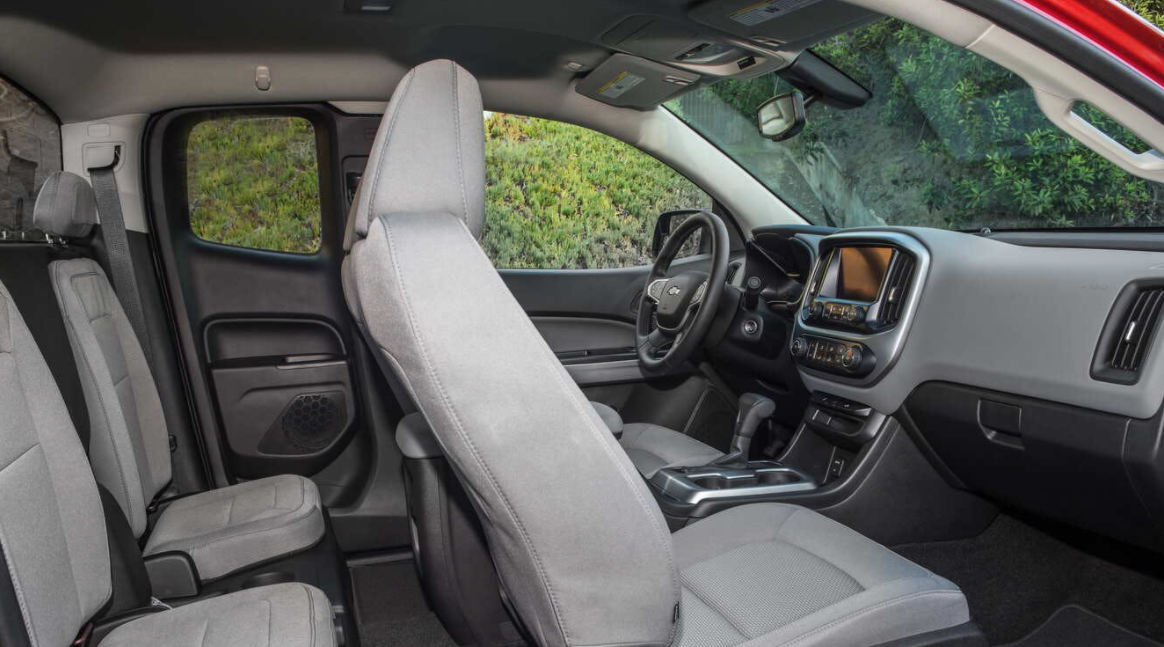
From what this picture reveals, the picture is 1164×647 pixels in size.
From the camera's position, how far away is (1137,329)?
4.43 ft

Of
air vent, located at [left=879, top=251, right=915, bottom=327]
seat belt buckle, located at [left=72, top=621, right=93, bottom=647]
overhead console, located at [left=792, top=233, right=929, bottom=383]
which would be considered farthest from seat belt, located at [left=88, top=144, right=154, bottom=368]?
air vent, located at [left=879, top=251, right=915, bottom=327]

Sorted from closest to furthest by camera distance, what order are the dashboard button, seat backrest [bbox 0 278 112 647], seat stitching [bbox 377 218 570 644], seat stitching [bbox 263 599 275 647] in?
1. seat stitching [bbox 377 218 570 644]
2. seat backrest [bbox 0 278 112 647]
3. seat stitching [bbox 263 599 275 647]
4. the dashboard button

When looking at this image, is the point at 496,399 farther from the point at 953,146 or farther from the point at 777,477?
the point at 953,146

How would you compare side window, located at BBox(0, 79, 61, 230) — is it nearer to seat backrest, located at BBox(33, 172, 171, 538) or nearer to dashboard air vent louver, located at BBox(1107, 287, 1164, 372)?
seat backrest, located at BBox(33, 172, 171, 538)

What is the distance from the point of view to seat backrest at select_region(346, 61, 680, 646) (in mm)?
879

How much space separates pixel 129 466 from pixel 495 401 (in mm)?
1385

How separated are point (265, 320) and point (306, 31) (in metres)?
1.00

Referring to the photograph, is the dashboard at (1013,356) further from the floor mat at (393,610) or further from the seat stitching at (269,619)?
the seat stitching at (269,619)

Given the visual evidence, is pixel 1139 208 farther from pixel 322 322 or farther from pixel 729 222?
pixel 322 322

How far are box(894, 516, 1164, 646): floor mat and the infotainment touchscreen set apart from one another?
0.67 metres

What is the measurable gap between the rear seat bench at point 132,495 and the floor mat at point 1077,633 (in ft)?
5.27

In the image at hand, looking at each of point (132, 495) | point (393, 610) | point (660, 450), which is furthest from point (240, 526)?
point (660, 450)

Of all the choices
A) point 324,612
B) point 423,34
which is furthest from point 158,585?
point 423,34

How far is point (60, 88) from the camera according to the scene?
2.15 metres
